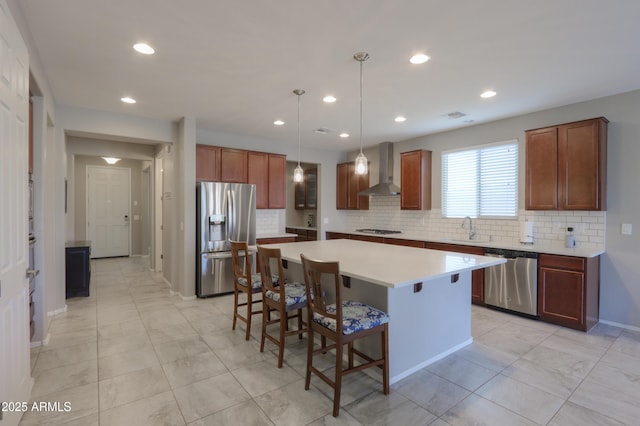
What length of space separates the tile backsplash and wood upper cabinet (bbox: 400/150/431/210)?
11.6 inches

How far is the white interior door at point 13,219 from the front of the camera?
1.63 meters

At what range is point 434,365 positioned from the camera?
8.95 ft

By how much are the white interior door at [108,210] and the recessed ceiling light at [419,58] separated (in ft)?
26.3

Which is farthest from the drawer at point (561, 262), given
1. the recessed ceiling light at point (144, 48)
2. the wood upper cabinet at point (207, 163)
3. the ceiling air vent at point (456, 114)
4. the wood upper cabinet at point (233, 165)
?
the wood upper cabinet at point (207, 163)

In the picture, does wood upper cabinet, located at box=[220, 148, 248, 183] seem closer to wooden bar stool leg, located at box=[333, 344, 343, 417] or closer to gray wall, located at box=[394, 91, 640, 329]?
wooden bar stool leg, located at box=[333, 344, 343, 417]

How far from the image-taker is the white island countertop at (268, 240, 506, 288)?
2094 mm

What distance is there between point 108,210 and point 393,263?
813 cm

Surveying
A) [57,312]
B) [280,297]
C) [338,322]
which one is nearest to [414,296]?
[338,322]

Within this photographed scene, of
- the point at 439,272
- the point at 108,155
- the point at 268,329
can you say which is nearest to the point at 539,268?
the point at 439,272

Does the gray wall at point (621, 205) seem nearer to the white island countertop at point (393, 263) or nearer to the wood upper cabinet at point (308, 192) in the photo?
the white island countertop at point (393, 263)

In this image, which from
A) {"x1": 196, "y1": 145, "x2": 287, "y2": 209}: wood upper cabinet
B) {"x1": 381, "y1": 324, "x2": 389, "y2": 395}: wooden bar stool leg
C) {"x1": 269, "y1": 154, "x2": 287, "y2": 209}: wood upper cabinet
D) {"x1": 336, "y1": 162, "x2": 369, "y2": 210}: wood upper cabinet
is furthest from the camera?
{"x1": 336, "y1": 162, "x2": 369, "y2": 210}: wood upper cabinet

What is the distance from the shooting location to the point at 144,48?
2.59 metres

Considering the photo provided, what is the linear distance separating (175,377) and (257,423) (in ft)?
3.10

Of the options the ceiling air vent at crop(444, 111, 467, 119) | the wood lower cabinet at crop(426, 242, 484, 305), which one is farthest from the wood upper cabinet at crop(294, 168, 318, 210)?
the wood lower cabinet at crop(426, 242, 484, 305)
